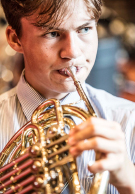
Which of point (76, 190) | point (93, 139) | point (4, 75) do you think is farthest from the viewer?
point (4, 75)

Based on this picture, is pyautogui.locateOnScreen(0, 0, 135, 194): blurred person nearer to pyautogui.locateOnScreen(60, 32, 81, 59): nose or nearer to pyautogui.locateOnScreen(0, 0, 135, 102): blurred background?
pyautogui.locateOnScreen(60, 32, 81, 59): nose

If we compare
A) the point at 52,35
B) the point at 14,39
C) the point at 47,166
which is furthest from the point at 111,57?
the point at 47,166

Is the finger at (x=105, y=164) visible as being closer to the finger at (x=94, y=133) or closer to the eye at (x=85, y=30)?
the finger at (x=94, y=133)

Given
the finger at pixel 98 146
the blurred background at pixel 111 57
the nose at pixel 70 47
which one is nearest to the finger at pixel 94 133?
the finger at pixel 98 146

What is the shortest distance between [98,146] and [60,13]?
413mm

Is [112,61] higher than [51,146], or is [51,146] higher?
[112,61]

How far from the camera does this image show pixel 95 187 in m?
0.58

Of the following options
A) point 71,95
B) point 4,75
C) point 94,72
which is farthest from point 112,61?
point 71,95

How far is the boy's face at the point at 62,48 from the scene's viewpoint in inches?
31.6

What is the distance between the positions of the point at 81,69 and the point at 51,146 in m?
0.30

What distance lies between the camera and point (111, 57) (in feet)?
8.63

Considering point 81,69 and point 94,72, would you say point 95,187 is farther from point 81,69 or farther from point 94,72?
point 94,72

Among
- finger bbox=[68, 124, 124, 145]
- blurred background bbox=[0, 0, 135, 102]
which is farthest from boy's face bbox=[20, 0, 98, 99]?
blurred background bbox=[0, 0, 135, 102]

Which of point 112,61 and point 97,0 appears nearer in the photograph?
point 97,0
